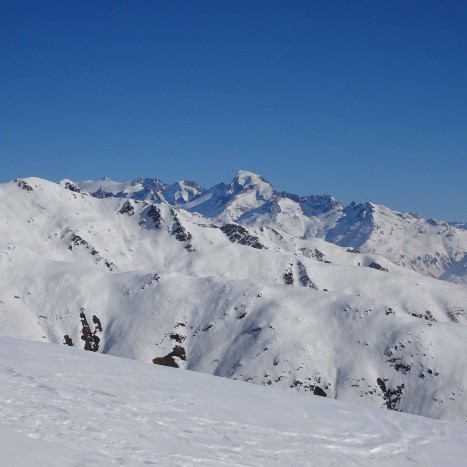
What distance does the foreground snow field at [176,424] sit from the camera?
14.7 m

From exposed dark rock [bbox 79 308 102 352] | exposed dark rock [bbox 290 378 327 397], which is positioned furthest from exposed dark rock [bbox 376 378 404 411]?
exposed dark rock [bbox 79 308 102 352]

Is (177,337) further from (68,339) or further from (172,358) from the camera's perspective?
(68,339)

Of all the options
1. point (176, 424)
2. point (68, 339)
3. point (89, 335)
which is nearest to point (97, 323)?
point (89, 335)

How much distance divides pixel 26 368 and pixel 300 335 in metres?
121

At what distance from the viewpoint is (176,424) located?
18.8m

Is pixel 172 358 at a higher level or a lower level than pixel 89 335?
lower

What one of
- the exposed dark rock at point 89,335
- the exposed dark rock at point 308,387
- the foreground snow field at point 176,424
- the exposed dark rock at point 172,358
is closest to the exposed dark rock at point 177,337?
the exposed dark rock at point 172,358

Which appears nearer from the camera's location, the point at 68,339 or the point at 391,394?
the point at 391,394

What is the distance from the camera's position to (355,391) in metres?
123

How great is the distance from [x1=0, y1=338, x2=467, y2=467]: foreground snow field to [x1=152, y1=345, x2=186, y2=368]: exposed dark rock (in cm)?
11266

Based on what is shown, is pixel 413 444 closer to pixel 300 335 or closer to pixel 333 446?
pixel 333 446

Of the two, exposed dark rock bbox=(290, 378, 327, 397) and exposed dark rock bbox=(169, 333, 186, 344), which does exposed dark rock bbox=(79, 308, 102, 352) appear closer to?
exposed dark rock bbox=(169, 333, 186, 344)

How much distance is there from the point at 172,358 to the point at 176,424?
125 m

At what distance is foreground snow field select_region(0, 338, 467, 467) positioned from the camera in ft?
48.3
